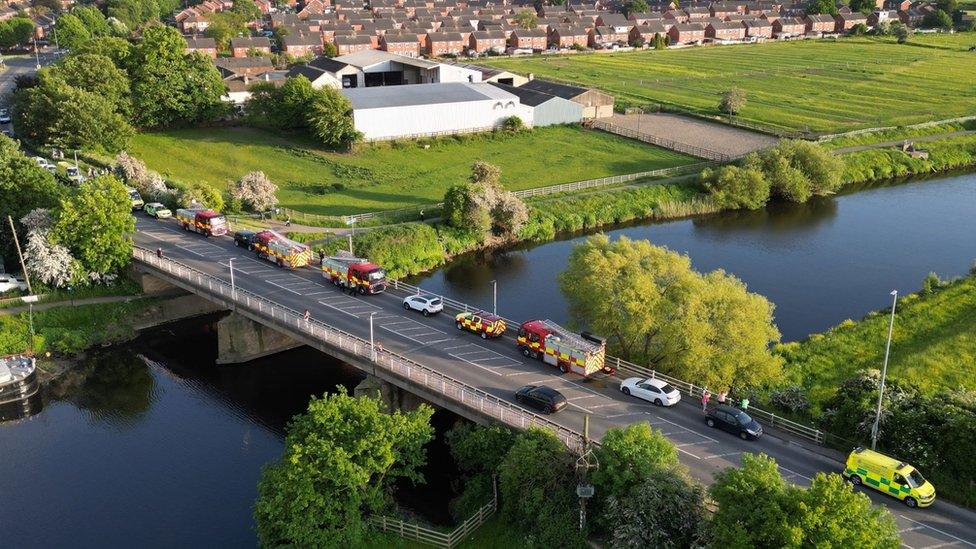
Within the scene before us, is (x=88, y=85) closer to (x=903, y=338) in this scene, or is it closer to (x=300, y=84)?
(x=300, y=84)

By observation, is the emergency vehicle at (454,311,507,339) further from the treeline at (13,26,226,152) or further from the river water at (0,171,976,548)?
the treeline at (13,26,226,152)

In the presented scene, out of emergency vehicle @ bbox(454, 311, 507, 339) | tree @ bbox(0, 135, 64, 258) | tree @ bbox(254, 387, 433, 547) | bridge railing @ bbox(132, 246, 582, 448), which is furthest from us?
tree @ bbox(0, 135, 64, 258)

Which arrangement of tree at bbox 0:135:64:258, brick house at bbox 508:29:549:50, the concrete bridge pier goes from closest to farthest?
the concrete bridge pier → tree at bbox 0:135:64:258 → brick house at bbox 508:29:549:50

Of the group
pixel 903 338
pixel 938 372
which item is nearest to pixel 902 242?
pixel 903 338

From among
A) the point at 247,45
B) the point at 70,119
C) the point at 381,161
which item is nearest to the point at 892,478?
the point at 381,161

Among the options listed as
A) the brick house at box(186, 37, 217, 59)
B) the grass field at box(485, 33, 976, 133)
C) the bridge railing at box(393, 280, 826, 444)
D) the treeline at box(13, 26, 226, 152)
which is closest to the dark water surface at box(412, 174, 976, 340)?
the bridge railing at box(393, 280, 826, 444)

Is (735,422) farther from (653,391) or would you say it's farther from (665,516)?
(665,516)

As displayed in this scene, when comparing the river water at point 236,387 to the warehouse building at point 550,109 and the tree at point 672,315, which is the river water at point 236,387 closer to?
the tree at point 672,315
